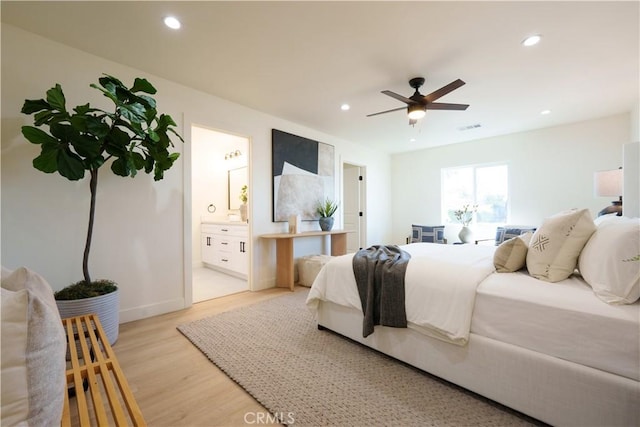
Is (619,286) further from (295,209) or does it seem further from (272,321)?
(295,209)

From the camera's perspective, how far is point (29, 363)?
678mm

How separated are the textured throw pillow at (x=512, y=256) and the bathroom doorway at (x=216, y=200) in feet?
11.6

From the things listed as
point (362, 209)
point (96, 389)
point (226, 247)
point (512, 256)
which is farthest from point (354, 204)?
point (96, 389)

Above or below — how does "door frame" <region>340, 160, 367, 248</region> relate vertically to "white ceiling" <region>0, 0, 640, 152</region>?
below

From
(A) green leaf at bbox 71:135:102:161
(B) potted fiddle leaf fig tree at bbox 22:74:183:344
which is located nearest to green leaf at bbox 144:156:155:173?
(B) potted fiddle leaf fig tree at bbox 22:74:183:344

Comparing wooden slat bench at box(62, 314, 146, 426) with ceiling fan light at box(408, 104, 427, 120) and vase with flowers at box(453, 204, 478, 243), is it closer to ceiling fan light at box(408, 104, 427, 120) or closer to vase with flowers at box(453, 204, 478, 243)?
ceiling fan light at box(408, 104, 427, 120)

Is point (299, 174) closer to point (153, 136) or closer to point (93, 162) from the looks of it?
point (153, 136)

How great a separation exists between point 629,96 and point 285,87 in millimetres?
4214

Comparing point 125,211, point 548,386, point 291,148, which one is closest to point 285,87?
point 291,148

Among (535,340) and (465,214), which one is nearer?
(535,340)

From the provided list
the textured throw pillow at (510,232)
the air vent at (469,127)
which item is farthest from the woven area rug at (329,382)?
the air vent at (469,127)

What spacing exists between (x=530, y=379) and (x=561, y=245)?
77 centimetres

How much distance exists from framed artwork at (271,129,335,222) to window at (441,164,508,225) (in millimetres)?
2692

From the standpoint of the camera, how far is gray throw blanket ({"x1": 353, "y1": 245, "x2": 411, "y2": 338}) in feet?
5.82
